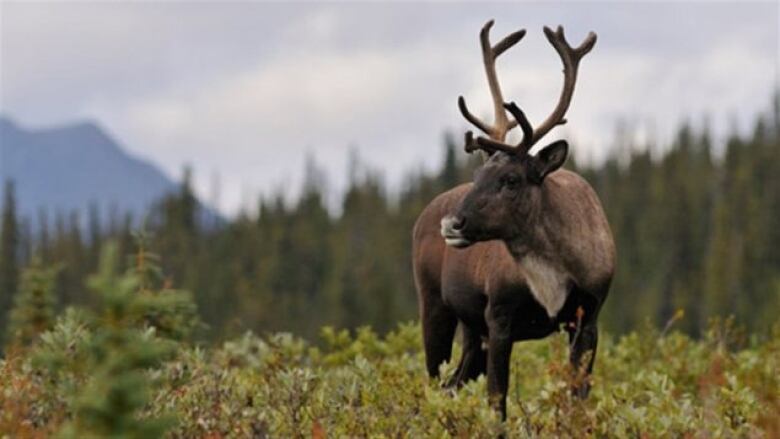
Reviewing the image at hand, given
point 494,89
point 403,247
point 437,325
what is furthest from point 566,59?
point 403,247

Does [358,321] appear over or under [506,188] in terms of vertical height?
under

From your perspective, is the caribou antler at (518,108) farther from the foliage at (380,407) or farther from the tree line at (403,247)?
the tree line at (403,247)

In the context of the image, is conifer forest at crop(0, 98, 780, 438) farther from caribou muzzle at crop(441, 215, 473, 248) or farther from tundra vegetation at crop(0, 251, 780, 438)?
caribou muzzle at crop(441, 215, 473, 248)

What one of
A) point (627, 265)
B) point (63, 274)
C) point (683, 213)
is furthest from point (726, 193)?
point (63, 274)

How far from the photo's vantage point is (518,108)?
29.4ft

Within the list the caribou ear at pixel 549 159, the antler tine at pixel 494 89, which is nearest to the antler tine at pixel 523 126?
the caribou ear at pixel 549 159

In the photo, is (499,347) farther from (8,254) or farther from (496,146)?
(8,254)

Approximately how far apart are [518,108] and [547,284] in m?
1.27

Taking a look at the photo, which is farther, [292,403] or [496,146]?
[496,146]

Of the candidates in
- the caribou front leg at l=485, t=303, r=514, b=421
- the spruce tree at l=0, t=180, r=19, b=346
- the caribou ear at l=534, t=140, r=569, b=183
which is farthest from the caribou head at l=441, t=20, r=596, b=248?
the spruce tree at l=0, t=180, r=19, b=346

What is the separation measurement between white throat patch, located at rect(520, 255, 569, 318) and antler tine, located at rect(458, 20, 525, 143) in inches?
46.9

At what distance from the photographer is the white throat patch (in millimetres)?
9055

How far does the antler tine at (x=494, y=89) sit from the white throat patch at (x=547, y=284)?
119 centimetres

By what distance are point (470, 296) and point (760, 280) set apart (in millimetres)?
105658
